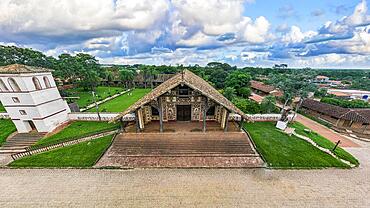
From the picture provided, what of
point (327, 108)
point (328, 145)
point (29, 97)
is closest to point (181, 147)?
point (328, 145)

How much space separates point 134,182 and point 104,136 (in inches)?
313

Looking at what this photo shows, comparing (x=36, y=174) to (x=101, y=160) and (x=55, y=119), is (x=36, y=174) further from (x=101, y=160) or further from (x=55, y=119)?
(x=55, y=119)

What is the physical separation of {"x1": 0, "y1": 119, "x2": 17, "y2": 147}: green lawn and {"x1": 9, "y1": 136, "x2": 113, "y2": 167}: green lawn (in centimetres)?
624

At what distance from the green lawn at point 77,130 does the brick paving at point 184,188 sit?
4.62m

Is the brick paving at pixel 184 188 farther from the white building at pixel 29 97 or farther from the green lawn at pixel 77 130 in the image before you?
the white building at pixel 29 97

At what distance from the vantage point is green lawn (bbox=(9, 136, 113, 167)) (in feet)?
48.1

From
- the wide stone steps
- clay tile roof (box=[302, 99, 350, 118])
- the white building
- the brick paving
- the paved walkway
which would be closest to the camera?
the brick paving

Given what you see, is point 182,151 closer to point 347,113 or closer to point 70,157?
point 70,157

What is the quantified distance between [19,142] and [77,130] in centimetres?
504

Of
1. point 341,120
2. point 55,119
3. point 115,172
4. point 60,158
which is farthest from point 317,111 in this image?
point 55,119

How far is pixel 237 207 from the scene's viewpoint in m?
10.6

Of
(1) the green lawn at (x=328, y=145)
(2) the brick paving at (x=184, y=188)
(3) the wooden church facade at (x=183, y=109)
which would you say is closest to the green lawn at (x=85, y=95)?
(3) the wooden church facade at (x=183, y=109)

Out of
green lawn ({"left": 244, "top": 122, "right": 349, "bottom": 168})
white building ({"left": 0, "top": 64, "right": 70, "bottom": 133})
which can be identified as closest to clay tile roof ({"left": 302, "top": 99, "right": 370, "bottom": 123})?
green lawn ({"left": 244, "top": 122, "right": 349, "bottom": 168})

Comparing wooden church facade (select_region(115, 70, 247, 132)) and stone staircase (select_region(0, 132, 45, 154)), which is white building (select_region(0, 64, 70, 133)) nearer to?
stone staircase (select_region(0, 132, 45, 154))
